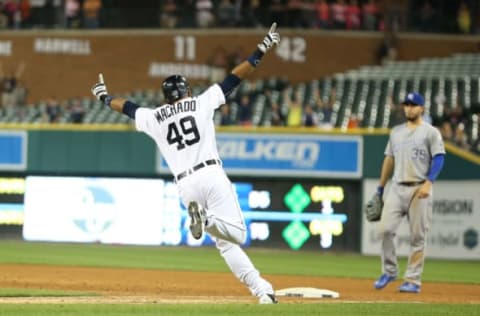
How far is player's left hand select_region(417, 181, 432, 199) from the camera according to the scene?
1302cm

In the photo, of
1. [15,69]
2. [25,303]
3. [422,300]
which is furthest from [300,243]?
[15,69]

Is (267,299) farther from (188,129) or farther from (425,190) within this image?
(425,190)

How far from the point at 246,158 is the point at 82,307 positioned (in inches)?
469

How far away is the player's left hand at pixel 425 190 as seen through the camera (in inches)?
512

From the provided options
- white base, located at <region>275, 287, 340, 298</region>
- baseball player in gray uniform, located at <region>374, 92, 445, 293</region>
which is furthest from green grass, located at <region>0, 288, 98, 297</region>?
baseball player in gray uniform, located at <region>374, 92, 445, 293</region>

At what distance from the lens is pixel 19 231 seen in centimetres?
2236

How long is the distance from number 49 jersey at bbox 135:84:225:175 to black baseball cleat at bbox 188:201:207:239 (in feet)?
1.52

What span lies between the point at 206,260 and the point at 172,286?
5437mm

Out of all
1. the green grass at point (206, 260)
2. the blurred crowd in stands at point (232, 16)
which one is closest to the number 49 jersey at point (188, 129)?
the green grass at point (206, 260)

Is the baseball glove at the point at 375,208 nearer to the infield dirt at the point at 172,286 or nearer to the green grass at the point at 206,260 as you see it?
the infield dirt at the point at 172,286

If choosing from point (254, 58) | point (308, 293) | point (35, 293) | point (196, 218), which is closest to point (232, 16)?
point (35, 293)

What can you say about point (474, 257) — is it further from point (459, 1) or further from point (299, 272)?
point (459, 1)

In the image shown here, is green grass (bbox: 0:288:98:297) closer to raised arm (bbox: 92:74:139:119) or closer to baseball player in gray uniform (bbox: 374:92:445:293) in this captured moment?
raised arm (bbox: 92:74:139:119)

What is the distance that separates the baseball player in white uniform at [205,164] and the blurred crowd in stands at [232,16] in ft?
69.6
